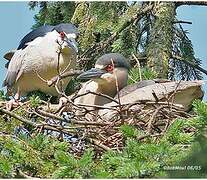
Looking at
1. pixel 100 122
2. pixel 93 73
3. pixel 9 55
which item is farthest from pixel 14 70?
pixel 100 122

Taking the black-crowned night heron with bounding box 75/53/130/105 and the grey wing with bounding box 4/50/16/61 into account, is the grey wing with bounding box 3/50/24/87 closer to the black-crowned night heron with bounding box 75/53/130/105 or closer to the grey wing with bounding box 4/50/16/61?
the grey wing with bounding box 4/50/16/61

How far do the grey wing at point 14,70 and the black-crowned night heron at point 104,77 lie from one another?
16.6 inches

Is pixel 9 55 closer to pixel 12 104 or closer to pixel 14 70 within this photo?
pixel 14 70

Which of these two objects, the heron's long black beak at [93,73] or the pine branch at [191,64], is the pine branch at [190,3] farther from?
the heron's long black beak at [93,73]

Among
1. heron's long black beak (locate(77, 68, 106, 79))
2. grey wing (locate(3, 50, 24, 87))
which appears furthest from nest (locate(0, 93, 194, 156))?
grey wing (locate(3, 50, 24, 87))

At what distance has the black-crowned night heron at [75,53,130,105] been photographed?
11.0ft

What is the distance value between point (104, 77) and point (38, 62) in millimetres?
442

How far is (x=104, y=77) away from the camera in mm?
3451

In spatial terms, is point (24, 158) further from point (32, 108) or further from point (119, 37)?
point (119, 37)

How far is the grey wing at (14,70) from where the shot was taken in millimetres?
3641

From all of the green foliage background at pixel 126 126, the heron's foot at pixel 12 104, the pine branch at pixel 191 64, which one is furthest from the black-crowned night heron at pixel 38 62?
the heron's foot at pixel 12 104

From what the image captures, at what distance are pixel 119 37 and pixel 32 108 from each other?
39.4 inches

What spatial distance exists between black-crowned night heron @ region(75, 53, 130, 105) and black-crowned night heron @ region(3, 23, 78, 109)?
0.63 feet

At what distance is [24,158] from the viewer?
187cm
